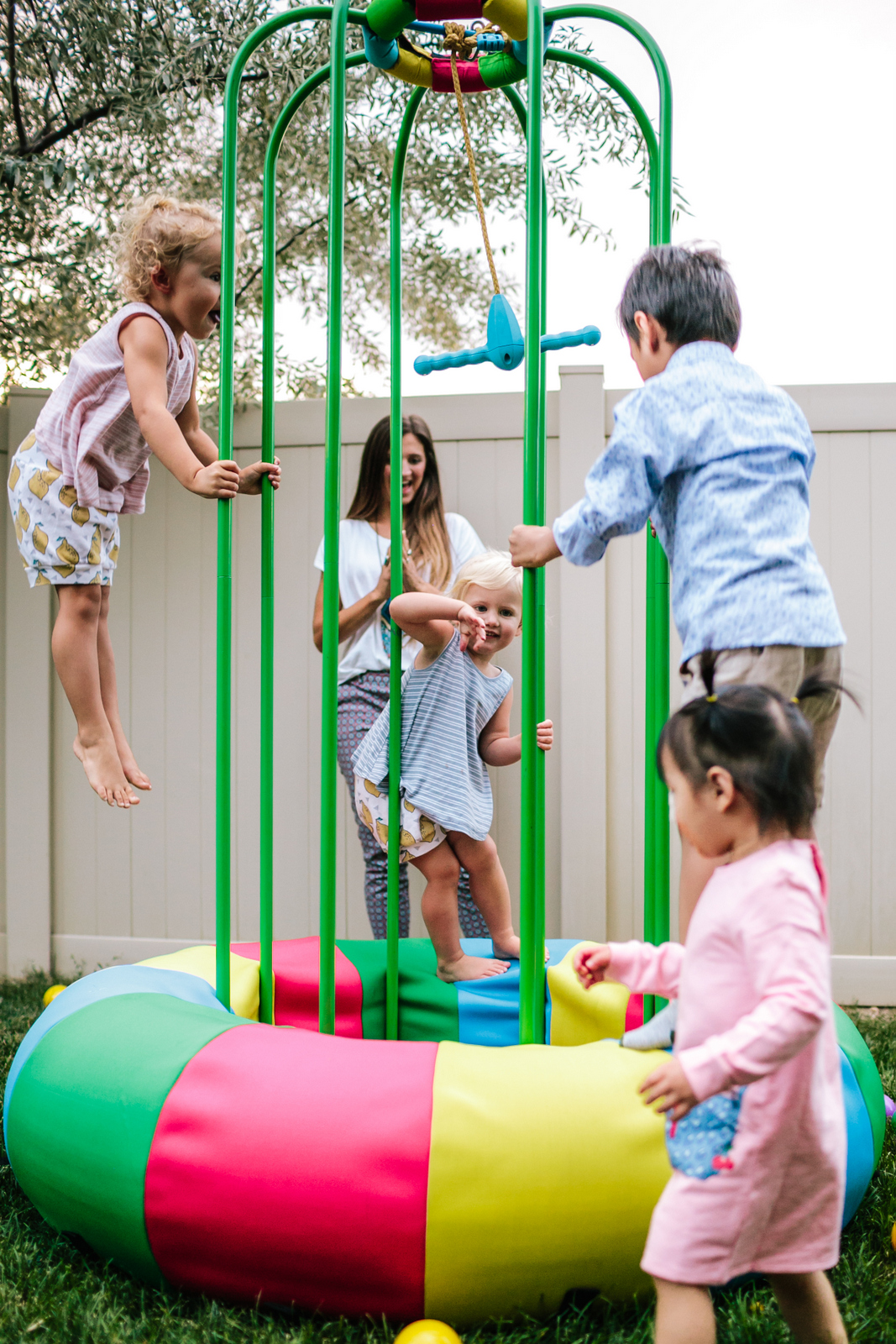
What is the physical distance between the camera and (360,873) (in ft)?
11.6

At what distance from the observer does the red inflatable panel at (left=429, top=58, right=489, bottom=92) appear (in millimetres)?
2055

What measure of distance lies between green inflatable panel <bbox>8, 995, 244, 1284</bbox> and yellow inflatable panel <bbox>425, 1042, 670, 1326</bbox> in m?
0.42

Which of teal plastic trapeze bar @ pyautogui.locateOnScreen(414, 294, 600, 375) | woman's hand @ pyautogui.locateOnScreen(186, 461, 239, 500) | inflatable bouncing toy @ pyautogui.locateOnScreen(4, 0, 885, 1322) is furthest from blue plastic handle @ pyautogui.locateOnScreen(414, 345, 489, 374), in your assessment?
woman's hand @ pyautogui.locateOnScreen(186, 461, 239, 500)

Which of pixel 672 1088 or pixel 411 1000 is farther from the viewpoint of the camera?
pixel 411 1000

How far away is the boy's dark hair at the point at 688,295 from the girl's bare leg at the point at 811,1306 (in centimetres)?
129

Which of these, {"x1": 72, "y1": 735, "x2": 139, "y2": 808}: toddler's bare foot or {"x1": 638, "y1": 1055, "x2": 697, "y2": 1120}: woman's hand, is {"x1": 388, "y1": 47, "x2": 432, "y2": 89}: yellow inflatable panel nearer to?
{"x1": 72, "y1": 735, "x2": 139, "y2": 808}: toddler's bare foot

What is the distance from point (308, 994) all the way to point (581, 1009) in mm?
589

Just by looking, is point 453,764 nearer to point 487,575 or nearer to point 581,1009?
point 487,575

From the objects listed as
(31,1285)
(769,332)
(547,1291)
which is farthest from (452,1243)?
(769,332)

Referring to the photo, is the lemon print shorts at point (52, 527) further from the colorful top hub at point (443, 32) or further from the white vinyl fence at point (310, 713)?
the white vinyl fence at point (310, 713)

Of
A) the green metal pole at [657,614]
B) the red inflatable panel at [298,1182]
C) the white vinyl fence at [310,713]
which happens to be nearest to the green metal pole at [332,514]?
the red inflatable panel at [298,1182]

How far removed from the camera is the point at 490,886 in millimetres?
2434

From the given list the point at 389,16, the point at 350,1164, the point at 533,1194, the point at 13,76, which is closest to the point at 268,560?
the point at 389,16

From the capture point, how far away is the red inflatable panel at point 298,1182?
1340 millimetres
